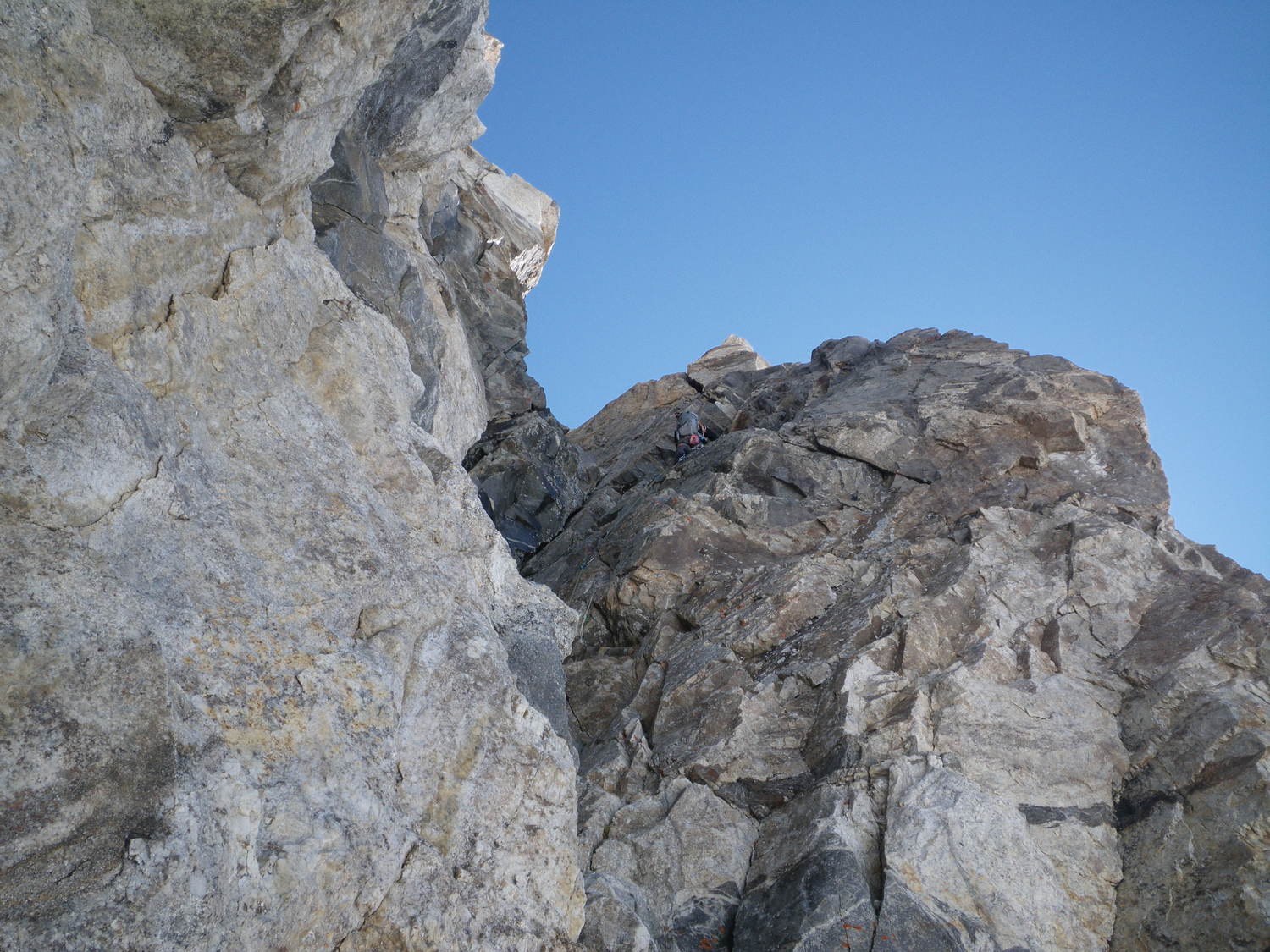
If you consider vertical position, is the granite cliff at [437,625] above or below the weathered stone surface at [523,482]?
below

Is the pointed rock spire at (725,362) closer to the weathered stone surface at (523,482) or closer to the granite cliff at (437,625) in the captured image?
the weathered stone surface at (523,482)

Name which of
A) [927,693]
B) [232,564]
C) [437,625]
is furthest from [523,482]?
[232,564]

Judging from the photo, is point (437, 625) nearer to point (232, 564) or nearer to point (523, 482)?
point (232, 564)

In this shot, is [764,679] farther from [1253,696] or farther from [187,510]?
[187,510]

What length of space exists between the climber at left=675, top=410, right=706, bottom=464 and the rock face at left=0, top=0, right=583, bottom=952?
14834 millimetres

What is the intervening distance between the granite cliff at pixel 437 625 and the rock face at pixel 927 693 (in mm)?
71

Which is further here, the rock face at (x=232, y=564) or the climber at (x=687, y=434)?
the climber at (x=687, y=434)

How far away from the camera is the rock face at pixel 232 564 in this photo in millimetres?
5961

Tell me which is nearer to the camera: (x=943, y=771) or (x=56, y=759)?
(x=56, y=759)

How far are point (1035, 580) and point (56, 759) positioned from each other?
14.8 m

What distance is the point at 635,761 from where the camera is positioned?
1434 centimetres

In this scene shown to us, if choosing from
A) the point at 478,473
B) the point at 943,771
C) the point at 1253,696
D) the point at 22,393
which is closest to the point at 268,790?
the point at 22,393

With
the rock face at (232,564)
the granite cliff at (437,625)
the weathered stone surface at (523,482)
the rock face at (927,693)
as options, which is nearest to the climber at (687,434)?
the weathered stone surface at (523,482)

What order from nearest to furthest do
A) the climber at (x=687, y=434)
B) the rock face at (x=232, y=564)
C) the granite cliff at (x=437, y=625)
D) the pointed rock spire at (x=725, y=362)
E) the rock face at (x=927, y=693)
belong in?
the rock face at (x=232, y=564)
the granite cliff at (x=437, y=625)
the rock face at (x=927, y=693)
the climber at (x=687, y=434)
the pointed rock spire at (x=725, y=362)
